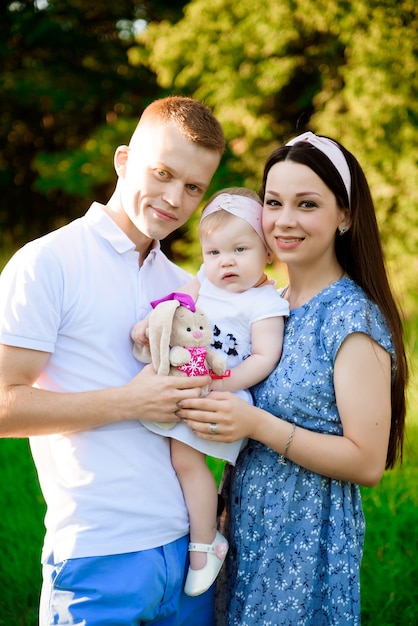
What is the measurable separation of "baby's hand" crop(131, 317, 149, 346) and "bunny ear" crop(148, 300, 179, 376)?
0.13ft

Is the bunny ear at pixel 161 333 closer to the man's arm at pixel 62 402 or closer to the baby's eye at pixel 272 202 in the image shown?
the man's arm at pixel 62 402

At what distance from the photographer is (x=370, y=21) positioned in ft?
26.0

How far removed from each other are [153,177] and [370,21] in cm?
681

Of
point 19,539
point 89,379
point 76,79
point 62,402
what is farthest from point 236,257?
point 76,79

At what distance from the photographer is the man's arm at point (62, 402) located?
192cm

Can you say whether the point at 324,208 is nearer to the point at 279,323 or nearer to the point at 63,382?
the point at 279,323

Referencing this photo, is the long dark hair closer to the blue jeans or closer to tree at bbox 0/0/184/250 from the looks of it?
the blue jeans

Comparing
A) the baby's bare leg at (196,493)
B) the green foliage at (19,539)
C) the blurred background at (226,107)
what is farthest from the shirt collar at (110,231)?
the green foliage at (19,539)

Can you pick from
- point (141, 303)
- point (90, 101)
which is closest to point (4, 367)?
point (141, 303)

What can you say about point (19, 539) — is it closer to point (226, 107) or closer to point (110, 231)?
point (110, 231)

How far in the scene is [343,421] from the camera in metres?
2.07

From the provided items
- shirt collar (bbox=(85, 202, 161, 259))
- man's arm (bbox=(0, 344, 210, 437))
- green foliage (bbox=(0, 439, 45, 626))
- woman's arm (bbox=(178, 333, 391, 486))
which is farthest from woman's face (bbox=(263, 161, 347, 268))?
green foliage (bbox=(0, 439, 45, 626))

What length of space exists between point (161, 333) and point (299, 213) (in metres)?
0.62

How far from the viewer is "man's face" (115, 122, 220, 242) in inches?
85.6
